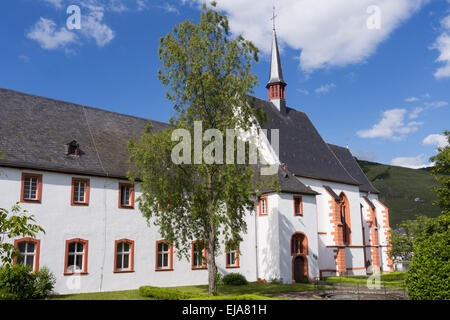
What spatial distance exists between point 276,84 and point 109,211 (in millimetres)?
24329

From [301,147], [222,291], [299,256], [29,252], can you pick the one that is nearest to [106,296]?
[29,252]

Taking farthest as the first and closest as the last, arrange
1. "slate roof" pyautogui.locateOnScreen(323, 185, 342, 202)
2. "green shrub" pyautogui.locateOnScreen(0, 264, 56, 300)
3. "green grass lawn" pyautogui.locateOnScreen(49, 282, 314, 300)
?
"slate roof" pyautogui.locateOnScreen(323, 185, 342, 202) < "green grass lawn" pyautogui.locateOnScreen(49, 282, 314, 300) < "green shrub" pyautogui.locateOnScreen(0, 264, 56, 300)

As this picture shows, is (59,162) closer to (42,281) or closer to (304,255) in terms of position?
(42,281)

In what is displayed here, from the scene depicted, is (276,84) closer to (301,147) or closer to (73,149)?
(301,147)

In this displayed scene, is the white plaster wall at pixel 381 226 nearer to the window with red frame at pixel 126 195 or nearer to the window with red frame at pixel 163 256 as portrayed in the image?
the window with red frame at pixel 163 256

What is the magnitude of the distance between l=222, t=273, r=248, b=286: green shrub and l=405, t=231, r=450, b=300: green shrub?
48.7ft

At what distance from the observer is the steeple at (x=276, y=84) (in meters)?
41.0

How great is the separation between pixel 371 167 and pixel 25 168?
170 metres

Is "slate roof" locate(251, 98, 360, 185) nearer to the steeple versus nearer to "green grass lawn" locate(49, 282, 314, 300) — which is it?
the steeple

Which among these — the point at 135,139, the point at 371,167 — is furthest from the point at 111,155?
the point at 371,167

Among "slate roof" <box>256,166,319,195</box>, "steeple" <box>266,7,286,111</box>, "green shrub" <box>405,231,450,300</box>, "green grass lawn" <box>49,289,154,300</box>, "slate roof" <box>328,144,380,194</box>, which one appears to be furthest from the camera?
"slate roof" <box>328,144,380,194</box>

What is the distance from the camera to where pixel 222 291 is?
79.9 feet

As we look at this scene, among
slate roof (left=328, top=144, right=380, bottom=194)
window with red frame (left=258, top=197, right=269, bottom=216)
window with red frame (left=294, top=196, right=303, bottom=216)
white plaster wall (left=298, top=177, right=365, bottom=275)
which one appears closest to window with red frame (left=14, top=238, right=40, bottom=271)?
window with red frame (left=258, top=197, right=269, bottom=216)

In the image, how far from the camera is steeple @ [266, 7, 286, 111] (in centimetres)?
4103
